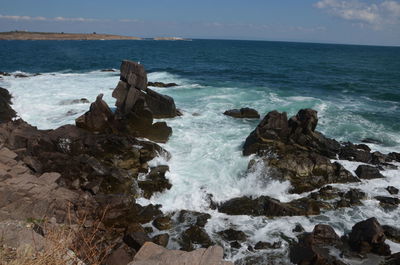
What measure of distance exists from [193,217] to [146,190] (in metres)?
3.23

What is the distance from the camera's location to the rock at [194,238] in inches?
538

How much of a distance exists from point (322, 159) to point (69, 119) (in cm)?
1925

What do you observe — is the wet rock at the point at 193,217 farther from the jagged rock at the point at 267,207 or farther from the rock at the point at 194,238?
the jagged rock at the point at 267,207

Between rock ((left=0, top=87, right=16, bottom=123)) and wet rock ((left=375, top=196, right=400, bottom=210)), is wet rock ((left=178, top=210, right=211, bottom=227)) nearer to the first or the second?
wet rock ((left=375, top=196, right=400, bottom=210))

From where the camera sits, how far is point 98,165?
17.3 meters

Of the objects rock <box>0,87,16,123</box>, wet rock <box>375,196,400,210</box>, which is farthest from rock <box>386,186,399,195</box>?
rock <box>0,87,16,123</box>

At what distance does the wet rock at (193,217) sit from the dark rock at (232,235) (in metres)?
1.12

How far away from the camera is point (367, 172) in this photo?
18.8m

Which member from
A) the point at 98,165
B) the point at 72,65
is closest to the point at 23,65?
the point at 72,65

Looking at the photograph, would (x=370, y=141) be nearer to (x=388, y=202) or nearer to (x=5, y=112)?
(x=388, y=202)

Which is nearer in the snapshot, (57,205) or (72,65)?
(57,205)

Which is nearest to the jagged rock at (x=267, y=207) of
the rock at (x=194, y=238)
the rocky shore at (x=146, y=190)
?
the rocky shore at (x=146, y=190)

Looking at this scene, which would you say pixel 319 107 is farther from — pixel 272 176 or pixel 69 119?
pixel 69 119

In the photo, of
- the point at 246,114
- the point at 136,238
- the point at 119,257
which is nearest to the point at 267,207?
the point at 136,238
